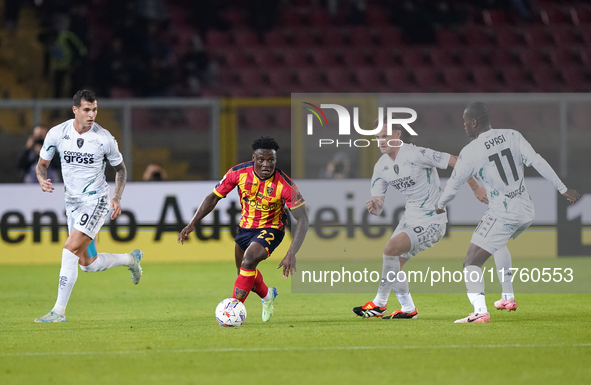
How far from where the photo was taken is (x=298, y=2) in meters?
21.1

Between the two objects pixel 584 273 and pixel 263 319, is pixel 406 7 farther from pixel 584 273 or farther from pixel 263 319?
pixel 263 319

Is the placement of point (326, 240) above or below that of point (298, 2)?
below

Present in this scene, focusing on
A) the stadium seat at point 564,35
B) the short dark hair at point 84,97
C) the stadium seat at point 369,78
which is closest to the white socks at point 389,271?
the short dark hair at point 84,97

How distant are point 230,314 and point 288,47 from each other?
12936mm

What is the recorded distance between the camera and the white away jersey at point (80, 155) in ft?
28.1

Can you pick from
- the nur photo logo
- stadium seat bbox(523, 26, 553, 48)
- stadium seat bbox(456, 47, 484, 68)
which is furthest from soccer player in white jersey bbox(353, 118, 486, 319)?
stadium seat bbox(523, 26, 553, 48)

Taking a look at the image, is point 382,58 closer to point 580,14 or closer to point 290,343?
point 580,14

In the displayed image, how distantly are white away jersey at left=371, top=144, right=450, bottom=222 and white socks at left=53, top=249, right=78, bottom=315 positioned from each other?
2.85 m

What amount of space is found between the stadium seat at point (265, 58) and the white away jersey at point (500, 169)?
1165 centimetres

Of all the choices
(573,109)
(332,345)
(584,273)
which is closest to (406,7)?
(573,109)

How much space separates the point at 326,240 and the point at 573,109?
583cm

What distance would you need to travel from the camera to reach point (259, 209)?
8.14m

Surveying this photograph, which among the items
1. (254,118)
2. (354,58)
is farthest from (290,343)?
(354,58)

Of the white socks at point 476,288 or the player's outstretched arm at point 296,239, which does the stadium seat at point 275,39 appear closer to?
the player's outstretched arm at point 296,239
